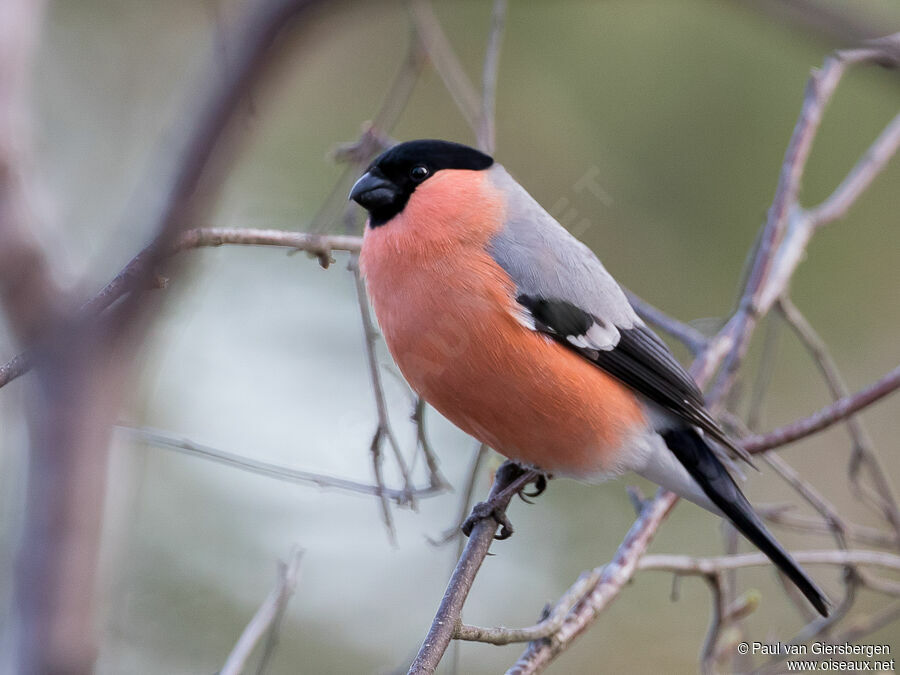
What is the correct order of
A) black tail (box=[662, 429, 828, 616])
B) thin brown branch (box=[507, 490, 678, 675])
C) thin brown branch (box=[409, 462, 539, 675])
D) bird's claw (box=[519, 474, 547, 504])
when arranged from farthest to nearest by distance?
1. bird's claw (box=[519, 474, 547, 504])
2. black tail (box=[662, 429, 828, 616])
3. thin brown branch (box=[507, 490, 678, 675])
4. thin brown branch (box=[409, 462, 539, 675])

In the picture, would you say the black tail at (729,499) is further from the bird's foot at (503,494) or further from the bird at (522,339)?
the bird's foot at (503,494)

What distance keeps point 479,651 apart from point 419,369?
8.68 ft

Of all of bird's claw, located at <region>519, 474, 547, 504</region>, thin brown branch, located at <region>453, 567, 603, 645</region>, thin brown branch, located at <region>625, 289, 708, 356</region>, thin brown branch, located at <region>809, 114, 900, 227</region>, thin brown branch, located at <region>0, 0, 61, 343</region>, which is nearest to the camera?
thin brown branch, located at <region>0, 0, 61, 343</region>

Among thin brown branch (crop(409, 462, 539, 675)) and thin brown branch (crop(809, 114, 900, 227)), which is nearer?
thin brown branch (crop(409, 462, 539, 675))

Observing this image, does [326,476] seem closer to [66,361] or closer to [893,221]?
[66,361]

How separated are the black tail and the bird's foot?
434mm

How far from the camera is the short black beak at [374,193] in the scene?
110 inches

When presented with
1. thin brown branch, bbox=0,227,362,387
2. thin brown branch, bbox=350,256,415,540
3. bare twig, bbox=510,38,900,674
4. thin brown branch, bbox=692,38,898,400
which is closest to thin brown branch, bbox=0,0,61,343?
thin brown branch, bbox=0,227,362,387

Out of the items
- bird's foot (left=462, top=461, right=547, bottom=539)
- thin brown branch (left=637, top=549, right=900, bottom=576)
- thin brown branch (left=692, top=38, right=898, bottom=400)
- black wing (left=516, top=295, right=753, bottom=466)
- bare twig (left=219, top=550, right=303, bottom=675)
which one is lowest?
thin brown branch (left=637, top=549, right=900, bottom=576)

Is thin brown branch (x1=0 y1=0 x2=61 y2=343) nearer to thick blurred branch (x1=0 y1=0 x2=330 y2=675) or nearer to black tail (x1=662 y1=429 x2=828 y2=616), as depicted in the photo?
thick blurred branch (x1=0 y1=0 x2=330 y2=675)

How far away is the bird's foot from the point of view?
2.47 meters

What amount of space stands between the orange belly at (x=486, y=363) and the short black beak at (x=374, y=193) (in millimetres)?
228

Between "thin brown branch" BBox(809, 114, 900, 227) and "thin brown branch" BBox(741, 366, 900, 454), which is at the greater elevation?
"thin brown branch" BBox(809, 114, 900, 227)

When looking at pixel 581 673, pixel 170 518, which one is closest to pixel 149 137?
pixel 170 518
